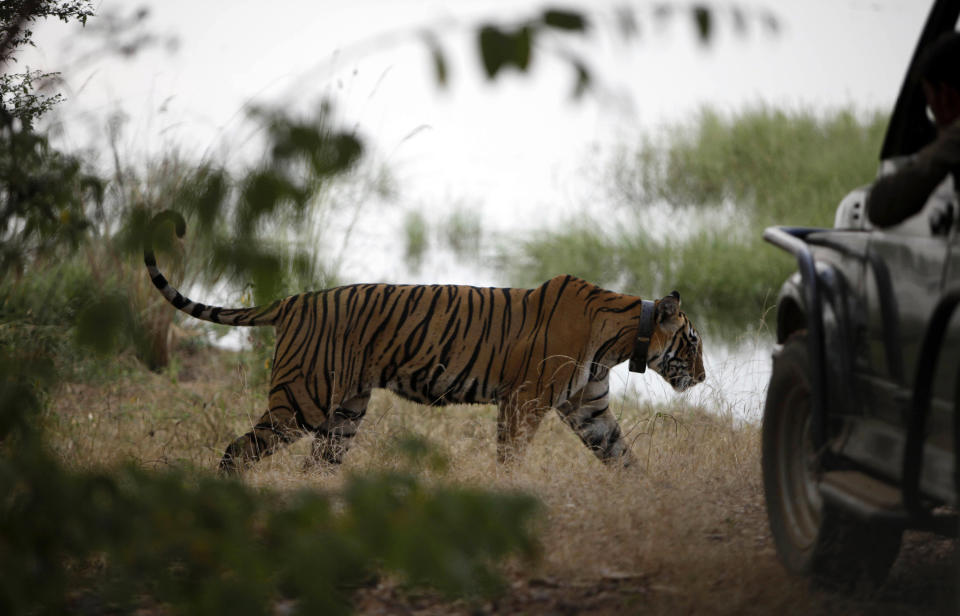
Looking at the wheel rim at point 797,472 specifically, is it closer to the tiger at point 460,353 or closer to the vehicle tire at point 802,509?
the vehicle tire at point 802,509

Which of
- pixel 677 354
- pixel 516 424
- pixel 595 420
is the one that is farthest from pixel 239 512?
pixel 677 354

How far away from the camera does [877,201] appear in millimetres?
2736

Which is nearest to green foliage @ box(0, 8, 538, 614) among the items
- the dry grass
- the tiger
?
the dry grass

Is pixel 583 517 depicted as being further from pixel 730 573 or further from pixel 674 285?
pixel 674 285

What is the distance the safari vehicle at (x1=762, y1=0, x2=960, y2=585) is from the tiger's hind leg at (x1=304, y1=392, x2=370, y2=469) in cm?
273

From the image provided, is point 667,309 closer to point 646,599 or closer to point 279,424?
point 279,424

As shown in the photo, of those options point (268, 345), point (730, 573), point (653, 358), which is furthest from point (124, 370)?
point (730, 573)

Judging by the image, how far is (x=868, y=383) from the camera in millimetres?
2879

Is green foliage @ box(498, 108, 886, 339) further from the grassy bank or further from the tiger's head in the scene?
the tiger's head

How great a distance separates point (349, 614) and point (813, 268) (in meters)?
1.87

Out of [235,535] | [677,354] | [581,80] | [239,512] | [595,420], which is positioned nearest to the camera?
[581,80]

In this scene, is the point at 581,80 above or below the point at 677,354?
above

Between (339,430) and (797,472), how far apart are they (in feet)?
10.8

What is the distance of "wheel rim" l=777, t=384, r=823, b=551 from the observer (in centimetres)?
319
